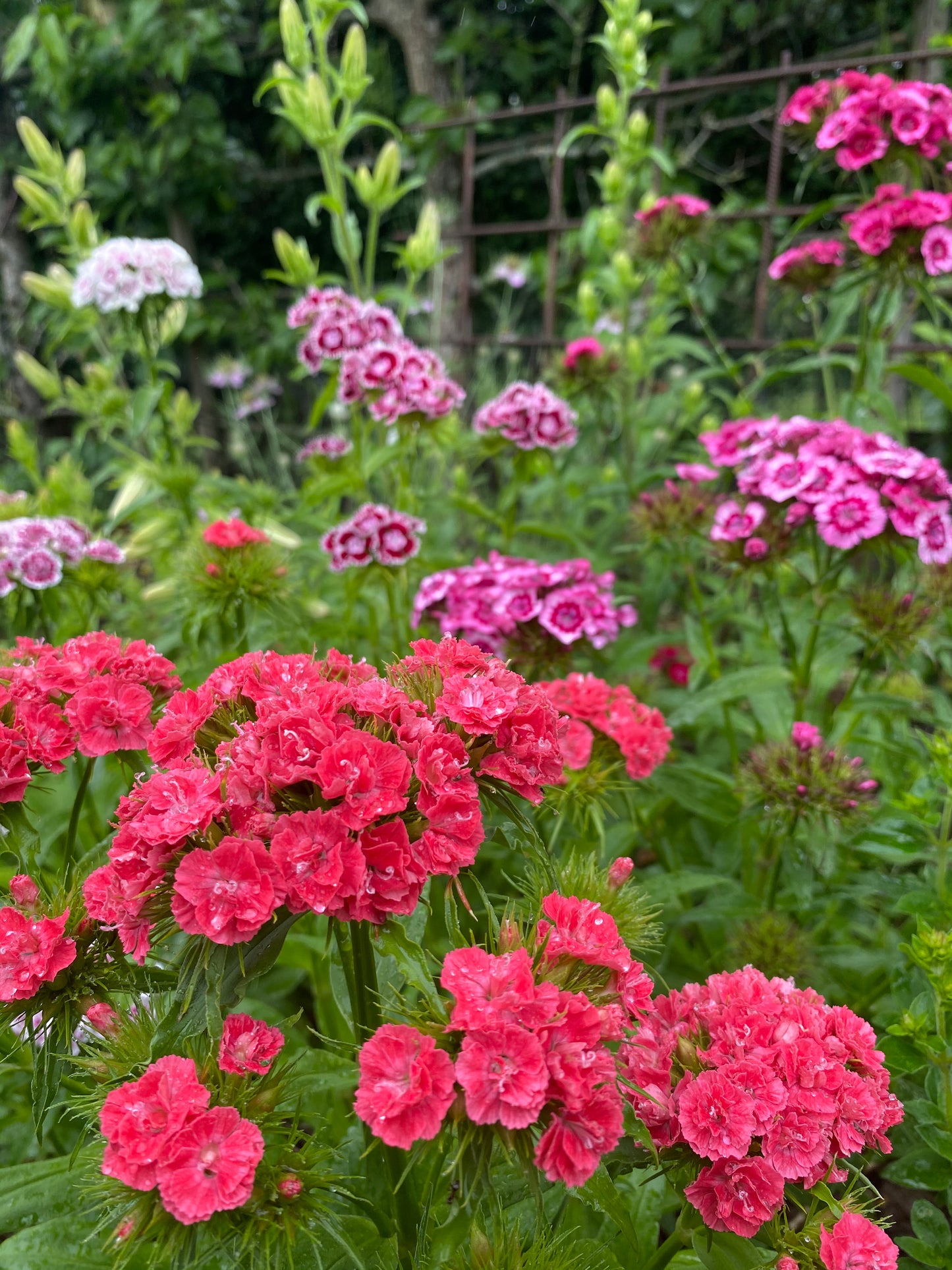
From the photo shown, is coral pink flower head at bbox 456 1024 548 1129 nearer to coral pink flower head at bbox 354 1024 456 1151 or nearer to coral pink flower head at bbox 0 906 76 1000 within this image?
coral pink flower head at bbox 354 1024 456 1151

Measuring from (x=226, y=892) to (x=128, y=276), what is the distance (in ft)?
7.30

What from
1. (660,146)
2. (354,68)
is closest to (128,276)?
(354,68)

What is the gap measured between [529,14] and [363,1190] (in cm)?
738

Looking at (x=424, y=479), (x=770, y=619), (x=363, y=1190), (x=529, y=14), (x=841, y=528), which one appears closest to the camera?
(x=363, y=1190)

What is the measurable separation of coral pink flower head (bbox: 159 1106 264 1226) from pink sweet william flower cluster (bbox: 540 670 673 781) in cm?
80

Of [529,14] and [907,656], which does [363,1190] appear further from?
[529,14]

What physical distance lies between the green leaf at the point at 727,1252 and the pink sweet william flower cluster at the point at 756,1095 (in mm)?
52

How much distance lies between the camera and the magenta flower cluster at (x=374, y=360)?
233 cm

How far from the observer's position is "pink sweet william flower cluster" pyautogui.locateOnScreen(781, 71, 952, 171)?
2264mm

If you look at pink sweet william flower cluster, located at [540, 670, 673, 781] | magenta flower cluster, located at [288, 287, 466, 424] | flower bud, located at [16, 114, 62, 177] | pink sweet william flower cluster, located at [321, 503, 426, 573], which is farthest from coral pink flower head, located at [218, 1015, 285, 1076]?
flower bud, located at [16, 114, 62, 177]

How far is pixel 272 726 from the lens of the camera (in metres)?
0.90

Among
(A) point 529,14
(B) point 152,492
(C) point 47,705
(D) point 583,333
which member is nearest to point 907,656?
(C) point 47,705

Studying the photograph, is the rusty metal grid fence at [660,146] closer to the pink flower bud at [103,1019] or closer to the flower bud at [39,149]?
the flower bud at [39,149]

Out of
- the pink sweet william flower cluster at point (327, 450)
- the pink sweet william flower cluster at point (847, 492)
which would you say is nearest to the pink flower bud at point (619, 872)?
the pink sweet william flower cluster at point (847, 492)
